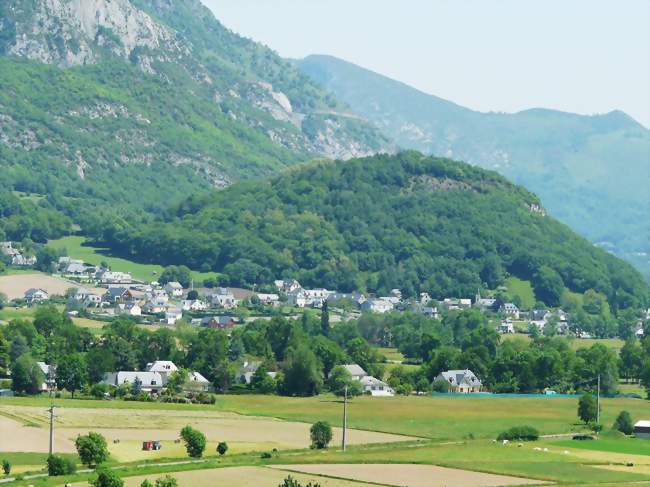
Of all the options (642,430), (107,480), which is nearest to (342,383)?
(642,430)

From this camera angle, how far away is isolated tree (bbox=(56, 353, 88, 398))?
468 feet

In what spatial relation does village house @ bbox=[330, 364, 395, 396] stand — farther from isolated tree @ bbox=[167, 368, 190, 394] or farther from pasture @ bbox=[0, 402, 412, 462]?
pasture @ bbox=[0, 402, 412, 462]

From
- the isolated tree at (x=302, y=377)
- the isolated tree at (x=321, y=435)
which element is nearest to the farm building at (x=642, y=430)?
the isolated tree at (x=321, y=435)

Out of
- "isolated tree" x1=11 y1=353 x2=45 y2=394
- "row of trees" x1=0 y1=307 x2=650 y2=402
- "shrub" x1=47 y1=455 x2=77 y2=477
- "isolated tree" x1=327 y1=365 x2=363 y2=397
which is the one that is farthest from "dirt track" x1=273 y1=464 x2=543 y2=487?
"isolated tree" x1=327 y1=365 x2=363 y2=397

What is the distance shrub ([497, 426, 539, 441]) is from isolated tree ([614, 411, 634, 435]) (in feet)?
30.1

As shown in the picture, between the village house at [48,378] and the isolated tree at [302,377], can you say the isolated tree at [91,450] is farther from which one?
the isolated tree at [302,377]

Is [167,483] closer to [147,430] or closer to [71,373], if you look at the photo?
[147,430]

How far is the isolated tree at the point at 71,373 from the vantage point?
142 metres

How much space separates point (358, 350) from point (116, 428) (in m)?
57.9

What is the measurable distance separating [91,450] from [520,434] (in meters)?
32.0

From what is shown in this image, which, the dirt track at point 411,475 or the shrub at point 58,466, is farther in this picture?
the dirt track at point 411,475

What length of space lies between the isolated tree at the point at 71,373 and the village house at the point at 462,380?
111 feet

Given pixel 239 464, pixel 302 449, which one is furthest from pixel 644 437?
pixel 239 464

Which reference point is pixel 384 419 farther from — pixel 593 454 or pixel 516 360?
pixel 516 360
